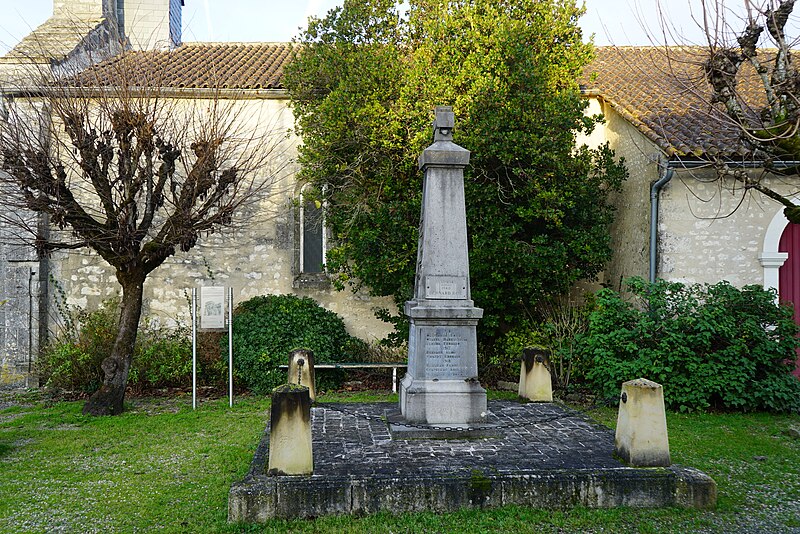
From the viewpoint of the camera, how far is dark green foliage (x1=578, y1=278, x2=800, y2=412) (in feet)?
30.0

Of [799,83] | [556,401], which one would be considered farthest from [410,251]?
[799,83]

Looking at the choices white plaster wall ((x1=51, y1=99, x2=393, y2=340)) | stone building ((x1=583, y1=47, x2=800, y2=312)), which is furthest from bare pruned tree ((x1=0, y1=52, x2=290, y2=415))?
stone building ((x1=583, y1=47, x2=800, y2=312))

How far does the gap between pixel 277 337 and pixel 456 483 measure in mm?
6146

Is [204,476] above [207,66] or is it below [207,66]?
below

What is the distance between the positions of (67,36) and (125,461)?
10.4 metres

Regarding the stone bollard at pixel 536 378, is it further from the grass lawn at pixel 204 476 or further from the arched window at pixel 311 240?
the arched window at pixel 311 240

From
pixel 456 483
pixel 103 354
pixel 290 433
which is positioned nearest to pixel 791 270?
pixel 456 483

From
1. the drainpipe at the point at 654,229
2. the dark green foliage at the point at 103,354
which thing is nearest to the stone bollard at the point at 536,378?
the drainpipe at the point at 654,229

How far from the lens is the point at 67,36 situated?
1340 cm

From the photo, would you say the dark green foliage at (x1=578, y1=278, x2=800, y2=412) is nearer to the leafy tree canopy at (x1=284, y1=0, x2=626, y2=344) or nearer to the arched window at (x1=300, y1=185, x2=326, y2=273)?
the leafy tree canopy at (x1=284, y1=0, x2=626, y2=344)

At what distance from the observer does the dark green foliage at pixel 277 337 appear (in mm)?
10711

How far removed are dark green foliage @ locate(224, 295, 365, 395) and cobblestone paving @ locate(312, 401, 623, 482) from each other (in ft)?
9.08

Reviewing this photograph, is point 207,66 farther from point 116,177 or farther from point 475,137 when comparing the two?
point 475,137

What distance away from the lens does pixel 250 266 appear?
40.8ft
